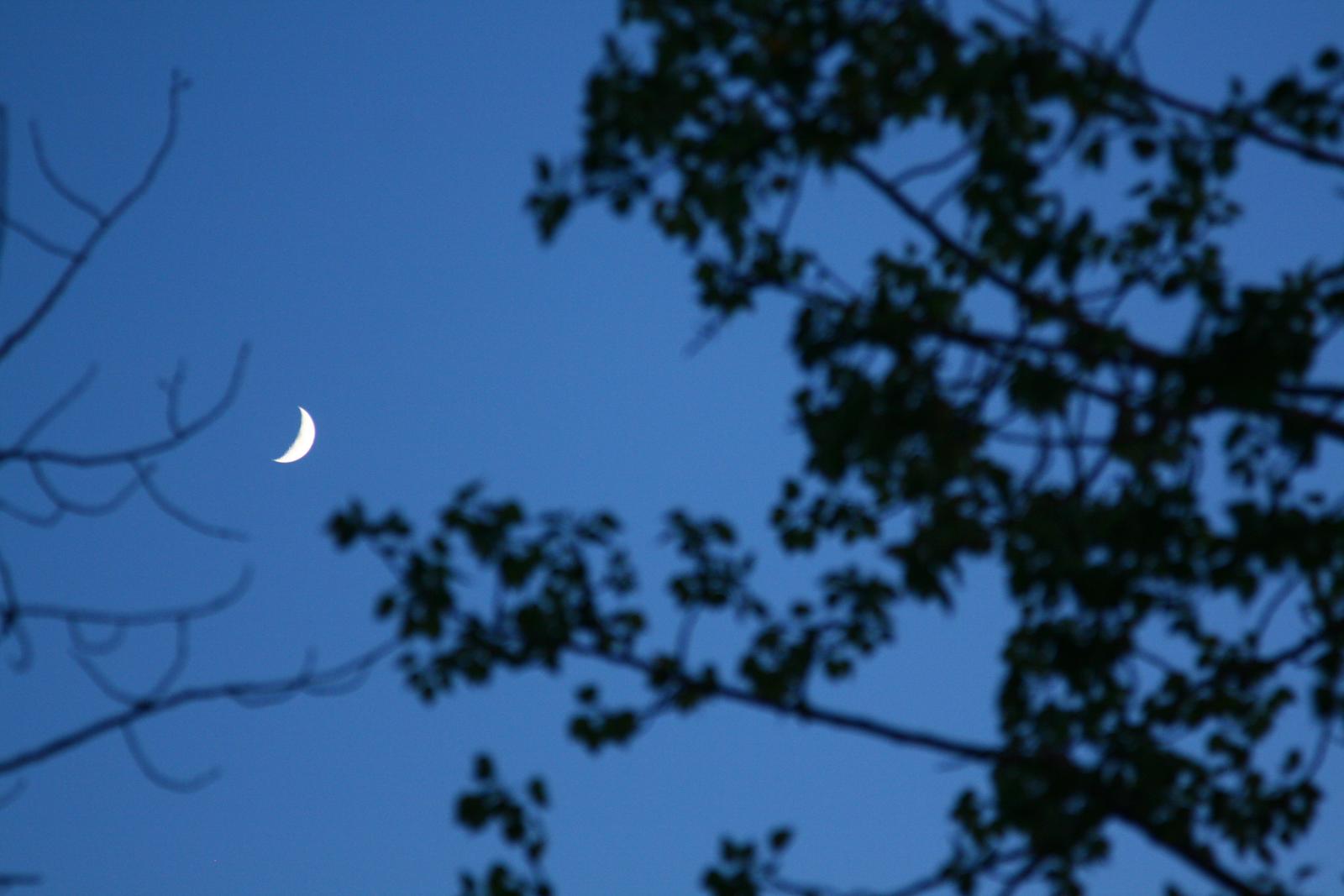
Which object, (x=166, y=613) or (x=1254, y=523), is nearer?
(x=166, y=613)

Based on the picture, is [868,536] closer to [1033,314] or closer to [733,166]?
[1033,314]

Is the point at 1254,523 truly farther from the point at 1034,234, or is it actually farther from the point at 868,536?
the point at 868,536

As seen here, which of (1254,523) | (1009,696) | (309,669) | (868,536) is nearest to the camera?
(309,669)

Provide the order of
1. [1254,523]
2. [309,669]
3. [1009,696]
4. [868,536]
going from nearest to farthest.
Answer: [309,669] < [1254,523] < [1009,696] < [868,536]

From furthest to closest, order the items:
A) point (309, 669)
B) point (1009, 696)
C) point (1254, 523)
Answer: point (1009, 696) → point (1254, 523) → point (309, 669)

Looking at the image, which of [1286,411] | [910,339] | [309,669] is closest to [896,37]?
[910,339]

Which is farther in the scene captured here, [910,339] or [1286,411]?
[910,339]

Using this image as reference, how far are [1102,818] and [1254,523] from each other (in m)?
1.48

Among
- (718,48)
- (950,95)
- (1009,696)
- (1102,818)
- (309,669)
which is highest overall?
(718,48)

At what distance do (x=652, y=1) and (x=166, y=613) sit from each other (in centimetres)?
434

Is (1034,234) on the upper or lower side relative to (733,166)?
lower

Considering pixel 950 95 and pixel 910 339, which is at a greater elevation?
pixel 950 95

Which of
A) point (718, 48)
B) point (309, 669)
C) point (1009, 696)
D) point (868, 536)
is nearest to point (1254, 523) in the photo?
point (1009, 696)

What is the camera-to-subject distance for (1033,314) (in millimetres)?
6820
